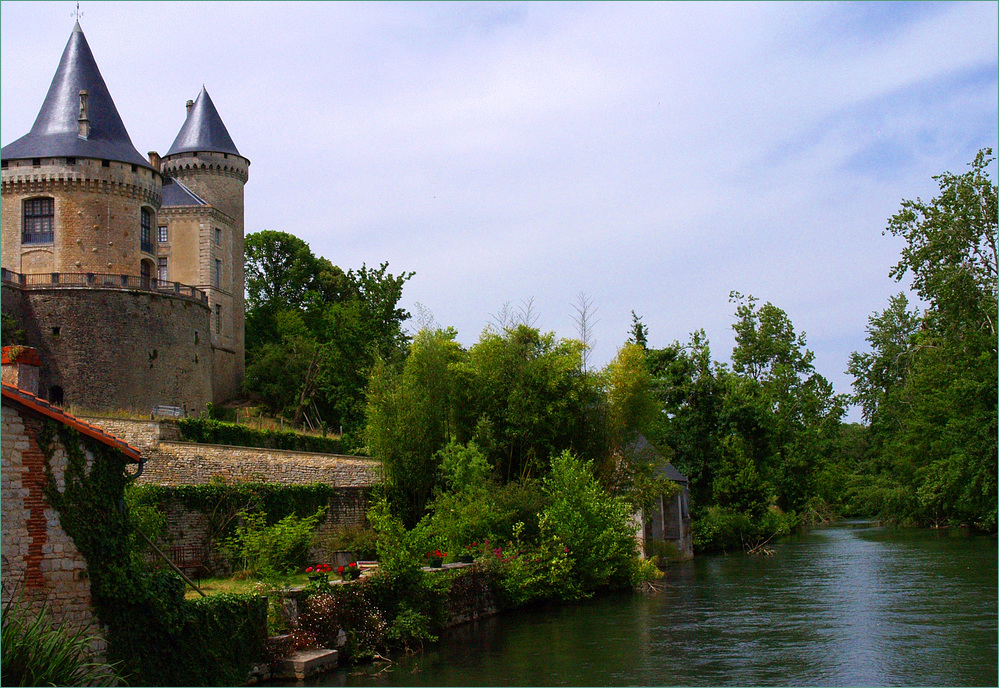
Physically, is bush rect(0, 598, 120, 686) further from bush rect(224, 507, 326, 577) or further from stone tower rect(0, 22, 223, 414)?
stone tower rect(0, 22, 223, 414)

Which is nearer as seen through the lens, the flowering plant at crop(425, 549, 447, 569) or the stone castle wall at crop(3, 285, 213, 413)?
the flowering plant at crop(425, 549, 447, 569)

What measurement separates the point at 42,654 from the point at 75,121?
1290 inches

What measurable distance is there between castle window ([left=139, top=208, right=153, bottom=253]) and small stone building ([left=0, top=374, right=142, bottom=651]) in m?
30.1

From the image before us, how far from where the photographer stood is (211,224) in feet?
148

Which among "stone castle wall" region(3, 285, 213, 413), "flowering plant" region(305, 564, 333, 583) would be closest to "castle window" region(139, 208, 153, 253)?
"stone castle wall" region(3, 285, 213, 413)

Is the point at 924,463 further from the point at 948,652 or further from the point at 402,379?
the point at 948,652

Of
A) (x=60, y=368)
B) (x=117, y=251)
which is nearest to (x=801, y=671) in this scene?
(x=60, y=368)

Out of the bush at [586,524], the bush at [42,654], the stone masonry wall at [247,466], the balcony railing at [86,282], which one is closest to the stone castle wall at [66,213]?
the balcony railing at [86,282]

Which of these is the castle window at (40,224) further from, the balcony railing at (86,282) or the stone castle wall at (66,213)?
the balcony railing at (86,282)

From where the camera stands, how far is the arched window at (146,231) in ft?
131

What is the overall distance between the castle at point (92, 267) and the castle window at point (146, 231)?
2.4 inches

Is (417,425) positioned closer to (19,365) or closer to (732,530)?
(19,365)

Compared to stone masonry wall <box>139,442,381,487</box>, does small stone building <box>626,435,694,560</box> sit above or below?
below

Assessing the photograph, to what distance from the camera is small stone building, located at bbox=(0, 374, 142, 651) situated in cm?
1101
